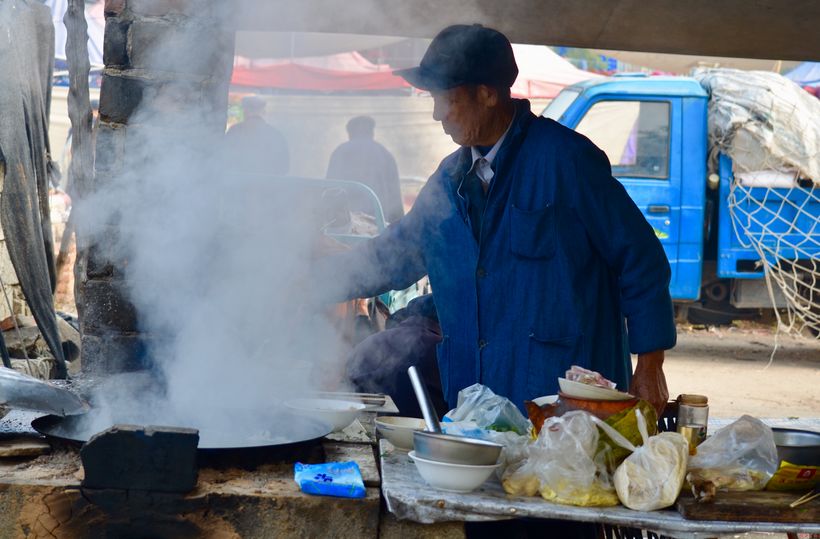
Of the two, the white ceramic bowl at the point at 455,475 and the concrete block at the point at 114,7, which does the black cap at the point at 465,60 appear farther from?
the white ceramic bowl at the point at 455,475

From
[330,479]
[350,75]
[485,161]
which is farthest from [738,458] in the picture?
[350,75]

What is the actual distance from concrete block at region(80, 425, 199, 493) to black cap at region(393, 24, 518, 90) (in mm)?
1455

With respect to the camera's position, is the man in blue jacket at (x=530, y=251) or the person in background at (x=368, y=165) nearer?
the man in blue jacket at (x=530, y=251)

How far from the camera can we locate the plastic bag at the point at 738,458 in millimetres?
2113

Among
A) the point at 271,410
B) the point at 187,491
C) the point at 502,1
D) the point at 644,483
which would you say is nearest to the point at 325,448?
the point at 271,410

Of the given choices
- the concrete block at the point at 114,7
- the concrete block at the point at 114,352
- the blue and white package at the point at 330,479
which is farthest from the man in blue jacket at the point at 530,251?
the concrete block at the point at 114,352

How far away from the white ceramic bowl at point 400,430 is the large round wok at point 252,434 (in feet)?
0.58

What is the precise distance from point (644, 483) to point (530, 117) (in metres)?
1.48

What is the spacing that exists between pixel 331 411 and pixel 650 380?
3.39 ft

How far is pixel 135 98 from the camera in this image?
2969 mm

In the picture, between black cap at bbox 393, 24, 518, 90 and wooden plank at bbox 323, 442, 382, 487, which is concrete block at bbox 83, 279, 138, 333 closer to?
wooden plank at bbox 323, 442, 382, 487

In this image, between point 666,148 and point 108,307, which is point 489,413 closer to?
point 108,307

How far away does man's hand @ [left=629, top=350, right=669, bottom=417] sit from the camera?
9.33 feet

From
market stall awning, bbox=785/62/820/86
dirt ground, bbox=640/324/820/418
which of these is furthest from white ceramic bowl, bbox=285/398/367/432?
market stall awning, bbox=785/62/820/86
